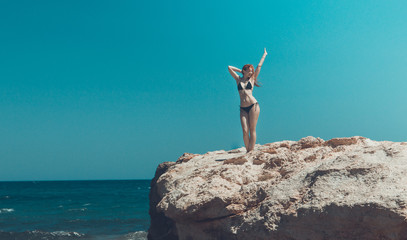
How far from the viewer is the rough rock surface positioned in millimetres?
4121

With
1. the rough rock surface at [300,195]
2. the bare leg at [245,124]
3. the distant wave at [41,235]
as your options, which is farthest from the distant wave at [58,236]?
the rough rock surface at [300,195]

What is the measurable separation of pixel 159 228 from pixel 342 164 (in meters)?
4.42

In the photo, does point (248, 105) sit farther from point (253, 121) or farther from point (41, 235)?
point (41, 235)

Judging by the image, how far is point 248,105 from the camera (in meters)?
7.93

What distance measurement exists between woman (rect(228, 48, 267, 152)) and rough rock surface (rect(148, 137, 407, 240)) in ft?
4.33

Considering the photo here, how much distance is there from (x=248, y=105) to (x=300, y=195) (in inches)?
136

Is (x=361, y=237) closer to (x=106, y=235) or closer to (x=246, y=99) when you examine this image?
(x=246, y=99)

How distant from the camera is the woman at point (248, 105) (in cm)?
788

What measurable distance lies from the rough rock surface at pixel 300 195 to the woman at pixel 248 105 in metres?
1.32

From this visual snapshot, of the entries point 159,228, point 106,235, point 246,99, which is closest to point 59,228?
point 106,235

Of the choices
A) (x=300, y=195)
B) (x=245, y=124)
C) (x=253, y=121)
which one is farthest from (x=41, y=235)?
(x=300, y=195)

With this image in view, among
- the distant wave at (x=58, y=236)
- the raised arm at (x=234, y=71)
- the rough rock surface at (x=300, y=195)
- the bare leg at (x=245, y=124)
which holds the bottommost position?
the distant wave at (x=58, y=236)

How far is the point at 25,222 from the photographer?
18000 mm

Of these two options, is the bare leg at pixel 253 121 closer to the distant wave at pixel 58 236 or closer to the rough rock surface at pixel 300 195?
the rough rock surface at pixel 300 195
